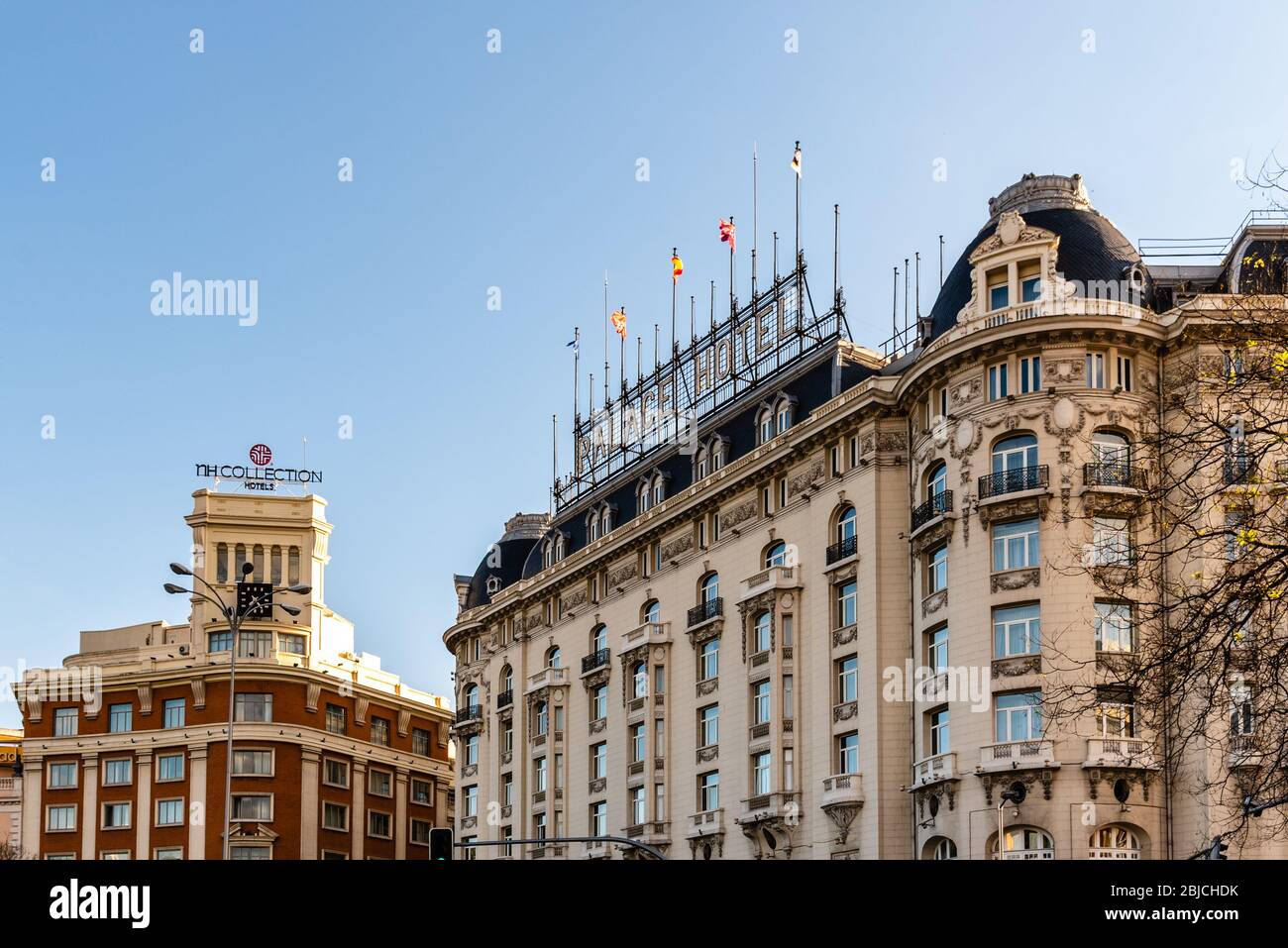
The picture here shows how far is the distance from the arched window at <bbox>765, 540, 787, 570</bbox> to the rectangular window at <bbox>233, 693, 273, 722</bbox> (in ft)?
149

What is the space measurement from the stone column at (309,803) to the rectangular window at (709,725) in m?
37.9

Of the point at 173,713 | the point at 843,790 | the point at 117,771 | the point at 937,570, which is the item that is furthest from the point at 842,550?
the point at 117,771

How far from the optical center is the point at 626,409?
8750 cm

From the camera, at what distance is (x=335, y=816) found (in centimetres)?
10662

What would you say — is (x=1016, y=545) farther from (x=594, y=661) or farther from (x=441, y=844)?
(x=594, y=661)

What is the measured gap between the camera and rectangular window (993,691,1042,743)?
181 ft

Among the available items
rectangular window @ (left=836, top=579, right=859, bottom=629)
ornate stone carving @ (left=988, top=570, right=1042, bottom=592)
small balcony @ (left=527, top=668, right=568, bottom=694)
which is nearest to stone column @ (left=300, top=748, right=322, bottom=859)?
small balcony @ (left=527, top=668, right=568, bottom=694)

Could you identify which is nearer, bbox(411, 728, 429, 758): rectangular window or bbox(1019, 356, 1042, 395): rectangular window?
bbox(1019, 356, 1042, 395): rectangular window

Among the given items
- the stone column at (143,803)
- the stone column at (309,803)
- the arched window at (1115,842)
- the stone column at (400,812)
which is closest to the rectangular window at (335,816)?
the stone column at (309,803)

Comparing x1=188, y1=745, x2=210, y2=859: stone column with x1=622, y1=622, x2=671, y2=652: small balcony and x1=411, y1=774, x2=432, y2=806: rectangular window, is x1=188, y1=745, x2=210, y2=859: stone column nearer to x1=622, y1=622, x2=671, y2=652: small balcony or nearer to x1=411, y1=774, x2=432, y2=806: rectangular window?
x1=411, y1=774, x2=432, y2=806: rectangular window
